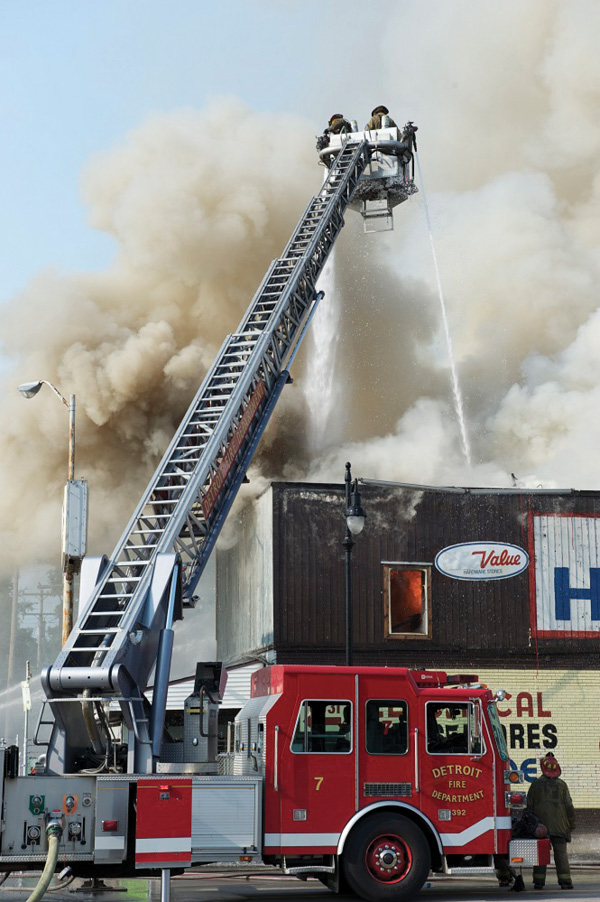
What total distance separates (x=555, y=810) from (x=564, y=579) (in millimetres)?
9016

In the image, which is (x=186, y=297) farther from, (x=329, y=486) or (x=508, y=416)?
(x=508, y=416)

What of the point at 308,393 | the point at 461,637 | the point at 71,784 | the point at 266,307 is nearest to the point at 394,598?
the point at 461,637

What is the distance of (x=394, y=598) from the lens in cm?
2172

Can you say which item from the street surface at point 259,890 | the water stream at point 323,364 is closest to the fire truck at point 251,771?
the street surface at point 259,890

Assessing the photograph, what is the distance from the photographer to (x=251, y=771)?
12195mm

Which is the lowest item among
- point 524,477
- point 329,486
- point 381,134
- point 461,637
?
point 461,637

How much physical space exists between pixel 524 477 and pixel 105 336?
41.2 ft

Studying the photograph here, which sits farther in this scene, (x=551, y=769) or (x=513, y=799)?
(x=551, y=769)

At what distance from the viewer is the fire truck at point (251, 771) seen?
445 inches

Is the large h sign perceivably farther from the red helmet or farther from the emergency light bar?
the emergency light bar

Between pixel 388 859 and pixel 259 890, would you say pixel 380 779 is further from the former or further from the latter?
pixel 259 890

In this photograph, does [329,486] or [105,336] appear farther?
[105,336]

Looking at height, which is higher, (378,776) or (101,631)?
(101,631)

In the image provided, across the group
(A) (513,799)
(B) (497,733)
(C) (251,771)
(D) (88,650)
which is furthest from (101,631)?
(A) (513,799)
